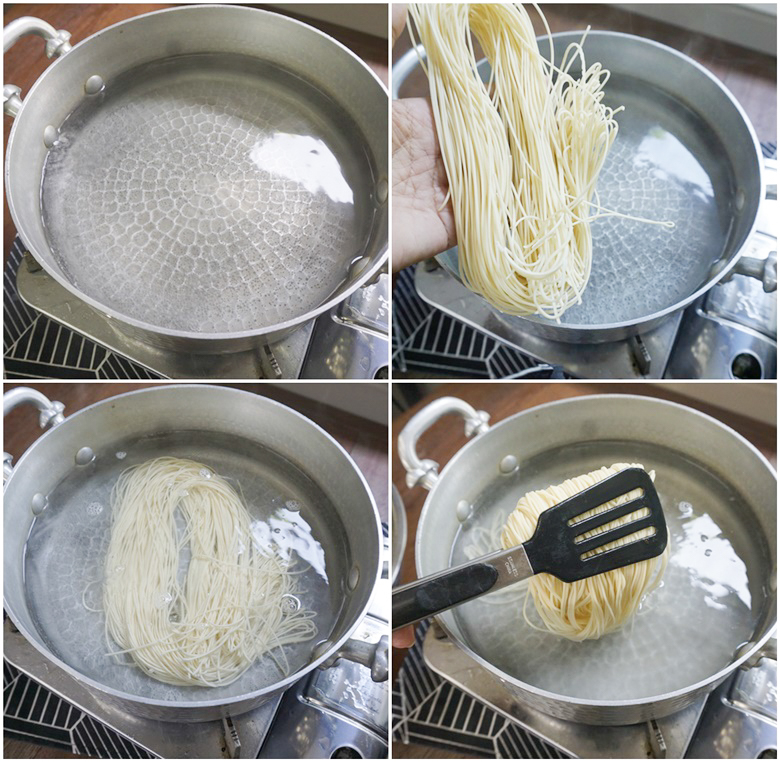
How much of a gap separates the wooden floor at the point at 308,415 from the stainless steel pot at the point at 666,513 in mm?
123

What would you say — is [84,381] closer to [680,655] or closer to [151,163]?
[151,163]

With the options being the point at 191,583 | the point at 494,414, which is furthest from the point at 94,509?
the point at 494,414

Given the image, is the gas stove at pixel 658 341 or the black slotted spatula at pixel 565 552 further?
the gas stove at pixel 658 341

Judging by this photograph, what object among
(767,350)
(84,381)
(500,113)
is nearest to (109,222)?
(84,381)

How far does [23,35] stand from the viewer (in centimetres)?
71

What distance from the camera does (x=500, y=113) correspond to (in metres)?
0.71

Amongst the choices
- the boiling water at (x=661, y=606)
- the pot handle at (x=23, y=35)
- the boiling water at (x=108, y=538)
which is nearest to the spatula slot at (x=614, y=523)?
the boiling water at (x=661, y=606)

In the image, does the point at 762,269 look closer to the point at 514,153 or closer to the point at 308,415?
the point at 514,153

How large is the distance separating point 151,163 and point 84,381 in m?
0.25

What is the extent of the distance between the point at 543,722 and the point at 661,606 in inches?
6.7

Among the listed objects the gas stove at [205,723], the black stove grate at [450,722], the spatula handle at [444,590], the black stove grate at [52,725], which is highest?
the spatula handle at [444,590]

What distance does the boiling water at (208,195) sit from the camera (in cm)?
69

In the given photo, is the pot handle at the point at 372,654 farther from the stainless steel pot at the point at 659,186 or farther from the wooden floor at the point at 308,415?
the stainless steel pot at the point at 659,186

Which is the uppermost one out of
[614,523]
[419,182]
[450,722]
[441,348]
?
[419,182]
